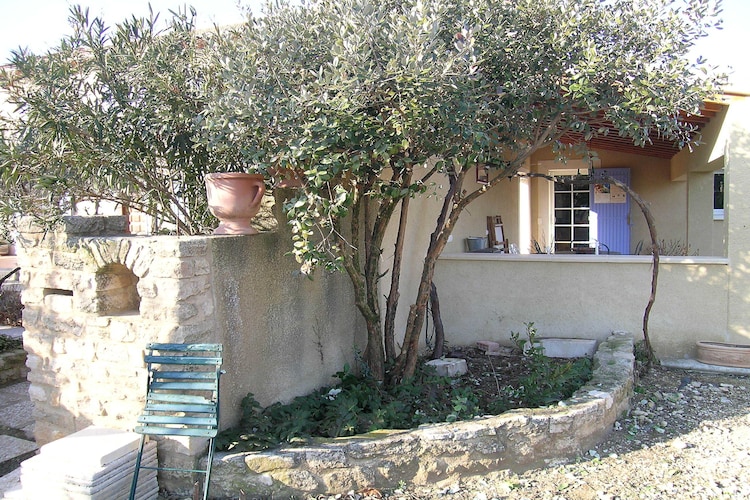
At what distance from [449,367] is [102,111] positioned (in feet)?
11.8

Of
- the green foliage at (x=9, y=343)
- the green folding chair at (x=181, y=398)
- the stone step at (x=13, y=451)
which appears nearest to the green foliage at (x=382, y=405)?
the green folding chair at (x=181, y=398)

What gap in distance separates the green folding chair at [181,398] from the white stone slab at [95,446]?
0.42ft

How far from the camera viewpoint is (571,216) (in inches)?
436

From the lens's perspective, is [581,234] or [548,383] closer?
[548,383]

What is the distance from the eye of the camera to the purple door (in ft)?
34.1

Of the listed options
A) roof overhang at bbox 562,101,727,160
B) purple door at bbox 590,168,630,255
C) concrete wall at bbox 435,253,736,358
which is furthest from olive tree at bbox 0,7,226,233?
purple door at bbox 590,168,630,255

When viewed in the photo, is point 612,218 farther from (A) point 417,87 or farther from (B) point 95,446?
(B) point 95,446

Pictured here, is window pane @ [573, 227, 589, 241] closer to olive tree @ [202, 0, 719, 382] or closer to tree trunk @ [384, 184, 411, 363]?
olive tree @ [202, 0, 719, 382]

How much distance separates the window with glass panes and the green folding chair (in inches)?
347

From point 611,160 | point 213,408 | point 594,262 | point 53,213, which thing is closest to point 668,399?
point 594,262

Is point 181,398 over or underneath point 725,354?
over

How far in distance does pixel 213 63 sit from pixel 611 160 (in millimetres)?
8347

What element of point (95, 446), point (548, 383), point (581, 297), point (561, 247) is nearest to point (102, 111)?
point (95, 446)

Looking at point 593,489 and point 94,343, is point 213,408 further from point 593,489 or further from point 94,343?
point 593,489
